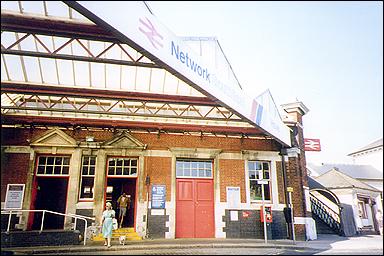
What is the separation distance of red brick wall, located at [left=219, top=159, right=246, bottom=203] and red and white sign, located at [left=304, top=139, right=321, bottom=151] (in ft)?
13.5

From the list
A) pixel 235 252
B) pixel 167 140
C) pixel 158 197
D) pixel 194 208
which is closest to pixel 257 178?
pixel 194 208

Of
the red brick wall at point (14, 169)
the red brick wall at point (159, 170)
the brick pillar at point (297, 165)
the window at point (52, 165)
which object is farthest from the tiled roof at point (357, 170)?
the red brick wall at point (14, 169)

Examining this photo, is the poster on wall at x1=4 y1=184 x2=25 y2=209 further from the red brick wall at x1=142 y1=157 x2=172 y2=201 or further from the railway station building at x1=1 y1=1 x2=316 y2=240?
the red brick wall at x1=142 y1=157 x2=172 y2=201

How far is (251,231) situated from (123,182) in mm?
6829

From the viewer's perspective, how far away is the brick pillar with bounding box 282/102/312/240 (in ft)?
41.5

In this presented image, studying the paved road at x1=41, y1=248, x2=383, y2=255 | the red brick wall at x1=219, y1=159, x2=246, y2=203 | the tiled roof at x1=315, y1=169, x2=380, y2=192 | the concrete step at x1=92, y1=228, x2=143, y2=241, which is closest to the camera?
the paved road at x1=41, y1=248, x2=383, y2=255

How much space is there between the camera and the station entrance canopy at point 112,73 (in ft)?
20.0

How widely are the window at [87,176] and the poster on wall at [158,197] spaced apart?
97.2 inches

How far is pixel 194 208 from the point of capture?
12320mm

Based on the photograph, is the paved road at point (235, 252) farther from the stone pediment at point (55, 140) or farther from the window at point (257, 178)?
the stone pediment at point (55, 140)

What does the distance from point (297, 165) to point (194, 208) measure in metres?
5.07

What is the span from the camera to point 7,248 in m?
9.15

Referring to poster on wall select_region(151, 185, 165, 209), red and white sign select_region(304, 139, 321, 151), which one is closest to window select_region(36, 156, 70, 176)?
poster on wall select_region(151, 185, 165, 209)

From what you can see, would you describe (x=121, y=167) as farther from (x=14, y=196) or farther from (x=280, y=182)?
(x=280, y=182)
